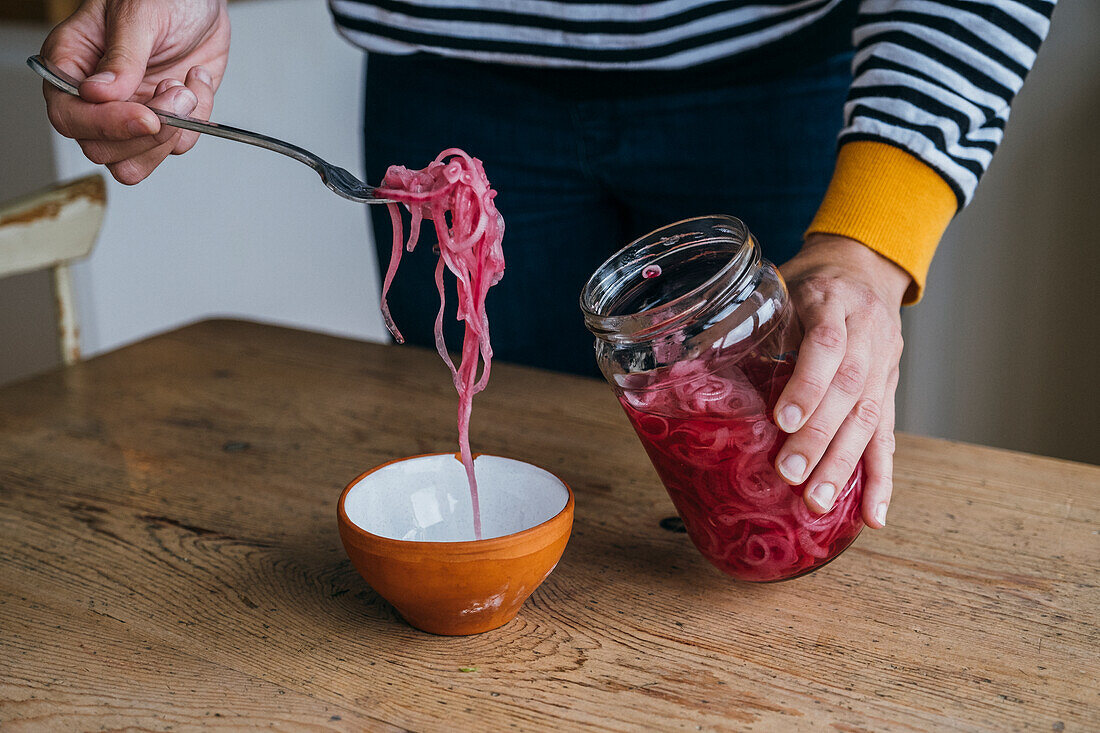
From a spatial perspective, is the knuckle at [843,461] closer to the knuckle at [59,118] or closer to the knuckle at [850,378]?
the knuckle at [850,378]

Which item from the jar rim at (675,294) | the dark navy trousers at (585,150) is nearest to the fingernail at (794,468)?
the jar rim at (675,294)

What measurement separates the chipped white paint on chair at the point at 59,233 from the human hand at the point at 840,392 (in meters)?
0.86

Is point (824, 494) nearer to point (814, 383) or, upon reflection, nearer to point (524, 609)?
point (814, 383)

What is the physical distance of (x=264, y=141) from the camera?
2.07ft

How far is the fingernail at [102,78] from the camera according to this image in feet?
2.22

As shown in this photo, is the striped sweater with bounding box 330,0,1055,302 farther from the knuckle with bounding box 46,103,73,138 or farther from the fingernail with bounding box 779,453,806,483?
the knuckle with bounding box 46,103,73,138

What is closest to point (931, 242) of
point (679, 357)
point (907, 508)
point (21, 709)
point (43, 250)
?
point (907, 508)

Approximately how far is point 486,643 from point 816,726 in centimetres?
20

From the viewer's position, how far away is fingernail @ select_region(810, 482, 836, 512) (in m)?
0.57

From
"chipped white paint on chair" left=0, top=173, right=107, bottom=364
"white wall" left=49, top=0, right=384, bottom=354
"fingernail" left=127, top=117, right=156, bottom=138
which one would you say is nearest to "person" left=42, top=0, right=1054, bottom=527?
"fingernail" left=127, top=117, right=156, bottom=138

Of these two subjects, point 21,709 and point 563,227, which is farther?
point 563,227

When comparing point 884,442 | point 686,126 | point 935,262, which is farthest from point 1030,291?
point 884,442

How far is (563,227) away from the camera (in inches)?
46.0

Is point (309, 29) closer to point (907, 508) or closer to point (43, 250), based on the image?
point (43, 250)
